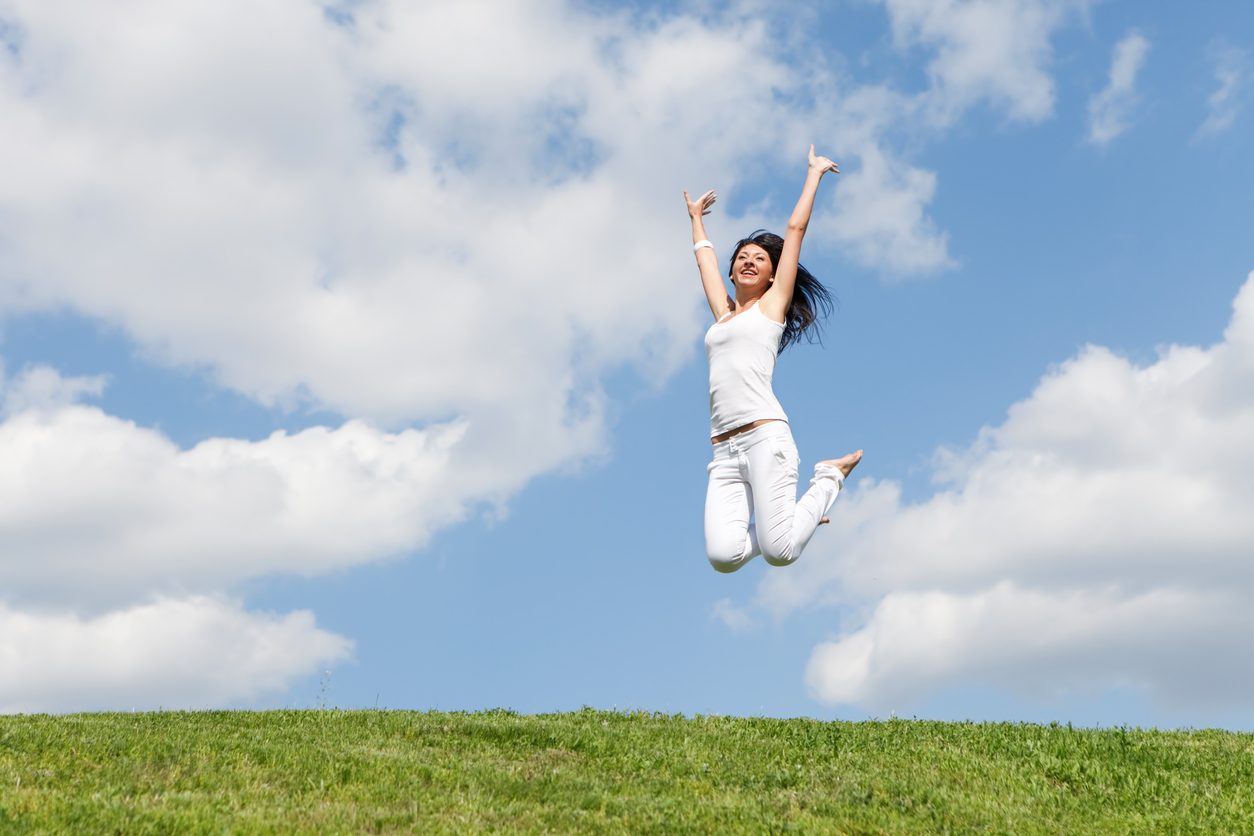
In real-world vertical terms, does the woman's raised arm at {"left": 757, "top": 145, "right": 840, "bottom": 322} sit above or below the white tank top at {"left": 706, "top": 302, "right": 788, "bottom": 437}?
above

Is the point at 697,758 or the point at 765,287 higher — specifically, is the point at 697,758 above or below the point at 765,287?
below

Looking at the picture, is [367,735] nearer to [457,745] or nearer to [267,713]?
[457,745]

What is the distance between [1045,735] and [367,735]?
8.28 meters

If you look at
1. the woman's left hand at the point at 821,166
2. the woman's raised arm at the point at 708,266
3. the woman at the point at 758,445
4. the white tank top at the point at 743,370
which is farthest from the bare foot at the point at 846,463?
the woman's left hand at the point at 821,166

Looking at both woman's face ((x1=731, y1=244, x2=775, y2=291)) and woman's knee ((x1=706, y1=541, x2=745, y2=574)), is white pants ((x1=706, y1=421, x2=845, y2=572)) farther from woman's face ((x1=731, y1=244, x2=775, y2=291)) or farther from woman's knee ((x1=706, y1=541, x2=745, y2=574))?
woman's face ((x1=731, y1=244, x2=775, y2=291))

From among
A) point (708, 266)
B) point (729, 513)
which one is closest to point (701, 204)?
point (708, 266)

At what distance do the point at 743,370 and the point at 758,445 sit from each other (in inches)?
29.0

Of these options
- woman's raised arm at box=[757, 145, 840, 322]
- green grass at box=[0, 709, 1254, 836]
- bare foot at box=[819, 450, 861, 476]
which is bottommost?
green grass at box=[0, 709, 1254, 836]

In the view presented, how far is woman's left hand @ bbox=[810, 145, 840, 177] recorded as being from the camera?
994cm

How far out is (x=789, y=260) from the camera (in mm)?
9570

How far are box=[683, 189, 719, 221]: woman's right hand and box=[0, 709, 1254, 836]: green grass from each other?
6143mm

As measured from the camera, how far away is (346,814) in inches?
338

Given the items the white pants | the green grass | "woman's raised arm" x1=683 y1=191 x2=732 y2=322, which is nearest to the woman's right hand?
"woman's raised arm" x1=683 y1=191 x2=732 y2=322

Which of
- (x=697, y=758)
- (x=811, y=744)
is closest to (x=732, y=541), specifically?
(x=697, y=758)
